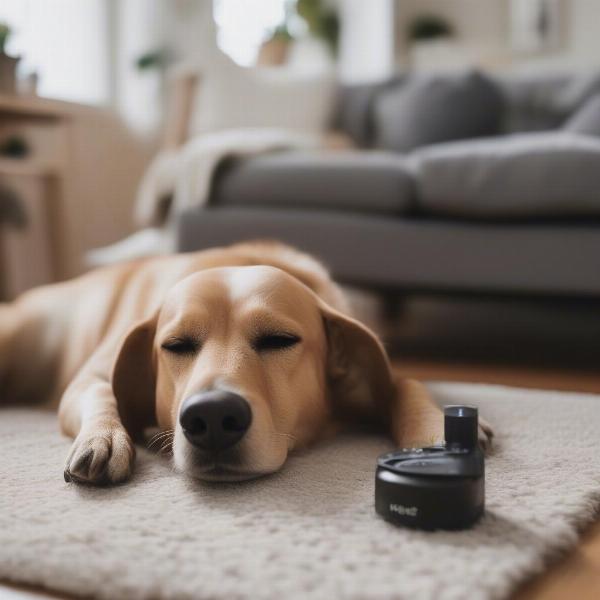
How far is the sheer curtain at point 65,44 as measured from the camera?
430 centimetres

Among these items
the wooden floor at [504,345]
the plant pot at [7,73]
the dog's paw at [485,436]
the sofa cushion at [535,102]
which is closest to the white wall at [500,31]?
the sofa cushion at [535,102]

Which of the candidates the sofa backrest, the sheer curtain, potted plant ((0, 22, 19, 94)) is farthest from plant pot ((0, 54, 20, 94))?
the sofa backrest

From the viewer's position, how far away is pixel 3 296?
3.92 meters

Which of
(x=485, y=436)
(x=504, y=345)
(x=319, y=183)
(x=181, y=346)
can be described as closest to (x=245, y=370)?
(x=181, y=346)

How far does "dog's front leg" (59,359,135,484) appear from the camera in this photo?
1137 millimetres

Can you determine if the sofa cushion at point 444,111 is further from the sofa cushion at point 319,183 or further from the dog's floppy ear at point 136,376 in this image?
the dog's floppy ear at point 136,376

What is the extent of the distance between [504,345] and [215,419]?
7.19ft

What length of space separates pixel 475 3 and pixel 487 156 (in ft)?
12.8

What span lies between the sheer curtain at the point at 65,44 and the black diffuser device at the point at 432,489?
12.6 ft

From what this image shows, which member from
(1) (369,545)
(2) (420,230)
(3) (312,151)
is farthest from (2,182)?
(1) (369,545)

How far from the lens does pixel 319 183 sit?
2723 mm

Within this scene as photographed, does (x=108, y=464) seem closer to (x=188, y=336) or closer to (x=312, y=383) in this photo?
(x=188, y=336)

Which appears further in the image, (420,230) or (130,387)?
(420,230)

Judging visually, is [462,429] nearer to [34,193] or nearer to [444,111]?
[444,111]
